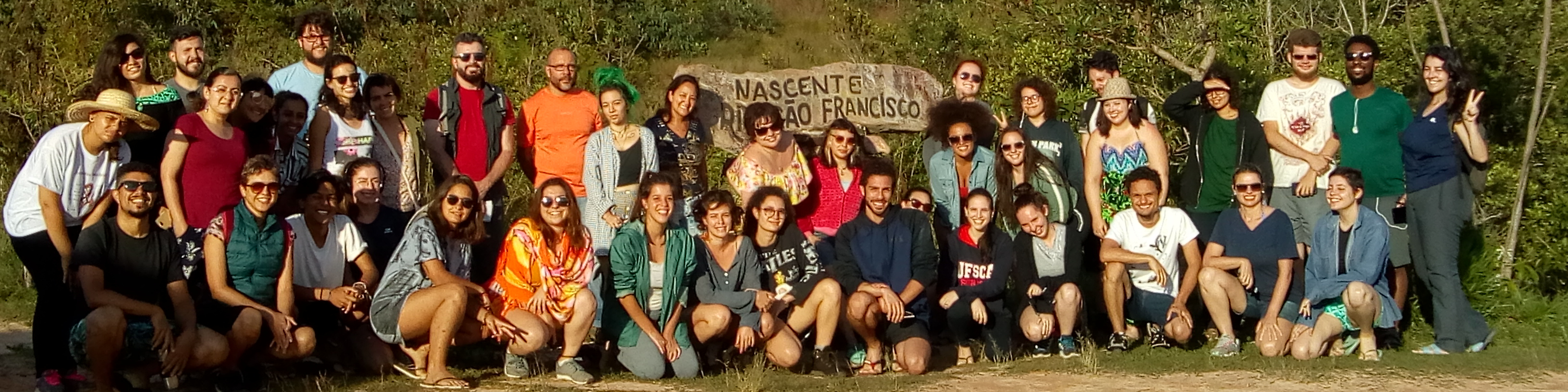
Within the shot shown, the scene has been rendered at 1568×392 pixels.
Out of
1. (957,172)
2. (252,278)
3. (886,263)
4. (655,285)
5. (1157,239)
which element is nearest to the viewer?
(252,278)

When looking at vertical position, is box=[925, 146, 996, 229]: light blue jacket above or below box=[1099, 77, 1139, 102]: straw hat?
below

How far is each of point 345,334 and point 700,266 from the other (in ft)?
5.19

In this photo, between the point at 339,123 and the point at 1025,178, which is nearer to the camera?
the point at 339,123

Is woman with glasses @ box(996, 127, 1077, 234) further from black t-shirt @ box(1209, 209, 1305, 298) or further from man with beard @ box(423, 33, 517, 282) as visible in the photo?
man with beard @ box(423, 33, 517, 282)

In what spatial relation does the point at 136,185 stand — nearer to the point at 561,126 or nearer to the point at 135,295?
the point at 135,295

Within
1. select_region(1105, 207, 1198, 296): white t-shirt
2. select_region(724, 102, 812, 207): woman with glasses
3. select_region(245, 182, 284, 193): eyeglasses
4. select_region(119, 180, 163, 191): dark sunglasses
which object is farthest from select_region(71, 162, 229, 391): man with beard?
select_region(1105, 207, 1198, 296): white t-shirt

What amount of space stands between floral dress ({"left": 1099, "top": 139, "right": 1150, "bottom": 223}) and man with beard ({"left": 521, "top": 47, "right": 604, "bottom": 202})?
2.56 metres

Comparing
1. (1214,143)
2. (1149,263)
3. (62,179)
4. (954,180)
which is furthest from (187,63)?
(1214,143)

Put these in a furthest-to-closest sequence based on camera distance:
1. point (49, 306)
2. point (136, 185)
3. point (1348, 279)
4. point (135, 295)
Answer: point (1348, 279) → point (49, 306) → point (135, 295) → point (136, 185)

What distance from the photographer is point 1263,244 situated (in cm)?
765

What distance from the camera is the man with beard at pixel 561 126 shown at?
25.1 ft

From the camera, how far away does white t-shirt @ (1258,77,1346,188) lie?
26.0 feet

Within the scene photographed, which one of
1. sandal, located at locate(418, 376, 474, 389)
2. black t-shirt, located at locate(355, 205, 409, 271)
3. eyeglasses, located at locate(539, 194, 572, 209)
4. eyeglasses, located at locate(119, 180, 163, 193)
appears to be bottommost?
sandal, located at locate(418, 376, 474, 389)

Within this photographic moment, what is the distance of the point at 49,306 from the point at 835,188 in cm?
358
